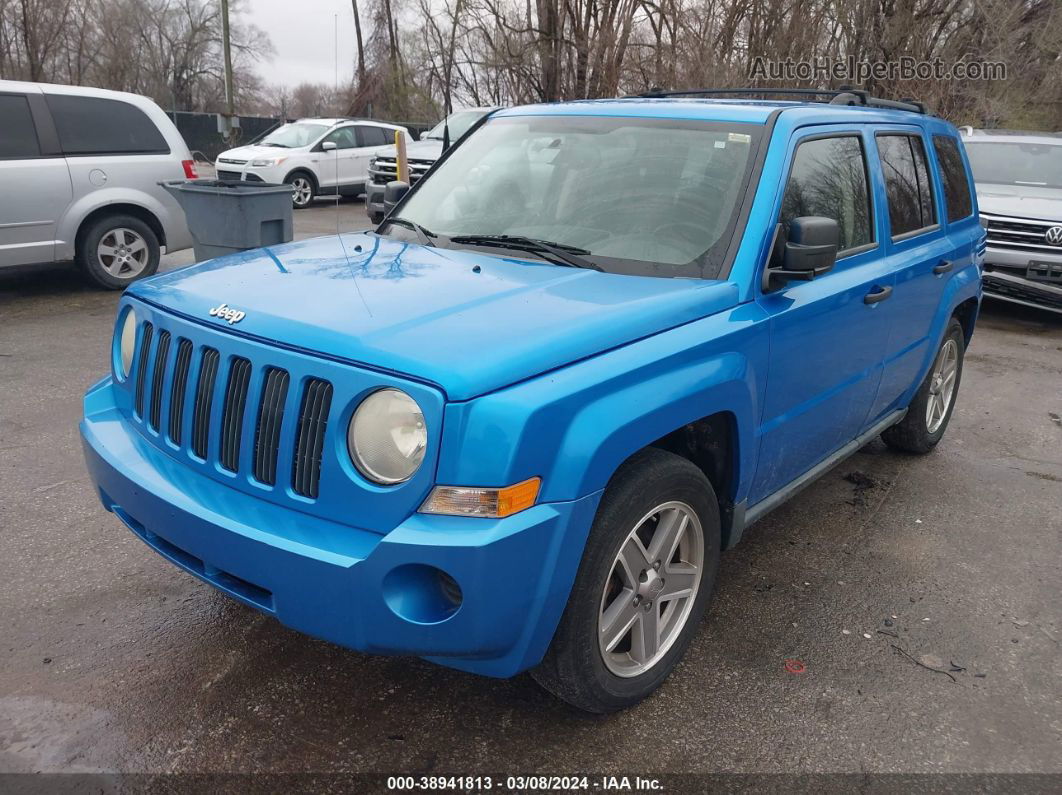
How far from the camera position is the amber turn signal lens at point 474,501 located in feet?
7.09

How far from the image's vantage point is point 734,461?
9.87 feet

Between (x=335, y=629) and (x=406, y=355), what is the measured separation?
2.41 ft

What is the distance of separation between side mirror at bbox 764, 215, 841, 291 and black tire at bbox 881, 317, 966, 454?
210cm

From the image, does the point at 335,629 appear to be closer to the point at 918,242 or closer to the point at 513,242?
the point at 513,242

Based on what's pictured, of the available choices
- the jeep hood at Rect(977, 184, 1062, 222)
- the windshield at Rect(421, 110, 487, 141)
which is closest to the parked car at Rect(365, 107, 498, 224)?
the windshield at Rect(421, 110, 487, 141)

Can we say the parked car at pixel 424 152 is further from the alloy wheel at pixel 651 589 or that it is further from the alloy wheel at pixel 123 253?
the alloy wheel at pixel 651 589

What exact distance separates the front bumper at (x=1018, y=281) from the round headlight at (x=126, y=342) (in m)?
8.08

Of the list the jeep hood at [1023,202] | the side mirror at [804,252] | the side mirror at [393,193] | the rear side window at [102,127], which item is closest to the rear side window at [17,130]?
the rear side window at [102,127]

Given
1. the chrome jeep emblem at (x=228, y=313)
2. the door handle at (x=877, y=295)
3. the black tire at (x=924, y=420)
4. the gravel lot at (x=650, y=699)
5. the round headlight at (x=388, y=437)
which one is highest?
the chrome jeep emblem at (x=228, y=313)

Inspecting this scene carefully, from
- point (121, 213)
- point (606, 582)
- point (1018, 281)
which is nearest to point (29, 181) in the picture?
point (121, 213)

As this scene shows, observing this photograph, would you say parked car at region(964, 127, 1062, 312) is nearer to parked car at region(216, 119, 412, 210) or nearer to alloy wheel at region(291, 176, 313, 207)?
parked car at region(216, 119, 412, 210)

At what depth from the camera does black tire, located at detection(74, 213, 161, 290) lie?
27.9ft

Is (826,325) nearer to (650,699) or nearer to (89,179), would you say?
(650,699)

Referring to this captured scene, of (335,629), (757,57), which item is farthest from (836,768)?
(757,57)
